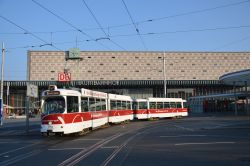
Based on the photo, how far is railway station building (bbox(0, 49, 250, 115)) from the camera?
9288cm

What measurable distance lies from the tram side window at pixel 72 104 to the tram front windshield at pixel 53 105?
1.34 feet

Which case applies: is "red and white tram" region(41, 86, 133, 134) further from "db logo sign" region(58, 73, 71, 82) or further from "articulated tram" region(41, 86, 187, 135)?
"db logo sign" region(58, 73, 71, 82)

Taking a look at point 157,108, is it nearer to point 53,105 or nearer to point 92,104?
point 92,104

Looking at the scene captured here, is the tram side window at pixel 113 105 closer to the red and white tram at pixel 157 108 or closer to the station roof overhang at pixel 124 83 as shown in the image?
the red and white tram at pixel 157 108

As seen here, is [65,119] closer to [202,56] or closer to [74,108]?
[74,108]

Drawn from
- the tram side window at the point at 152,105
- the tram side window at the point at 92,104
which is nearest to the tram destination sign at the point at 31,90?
the tram side window at the point at 92,104

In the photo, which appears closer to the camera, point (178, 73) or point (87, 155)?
point (87, 155)

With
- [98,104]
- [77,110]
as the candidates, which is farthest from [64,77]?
[77,110]

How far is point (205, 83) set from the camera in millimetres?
95438

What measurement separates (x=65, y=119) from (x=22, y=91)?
78.3 m

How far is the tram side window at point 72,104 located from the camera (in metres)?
20.2

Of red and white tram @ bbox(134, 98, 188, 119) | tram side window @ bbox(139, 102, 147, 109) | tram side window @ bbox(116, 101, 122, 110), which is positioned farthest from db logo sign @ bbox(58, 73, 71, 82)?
tram side window @ bbox(116, 101, 122, 110)

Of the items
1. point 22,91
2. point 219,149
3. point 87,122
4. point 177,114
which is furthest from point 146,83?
point 219,149

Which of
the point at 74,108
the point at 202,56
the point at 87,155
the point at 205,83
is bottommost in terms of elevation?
the point at 87,155
